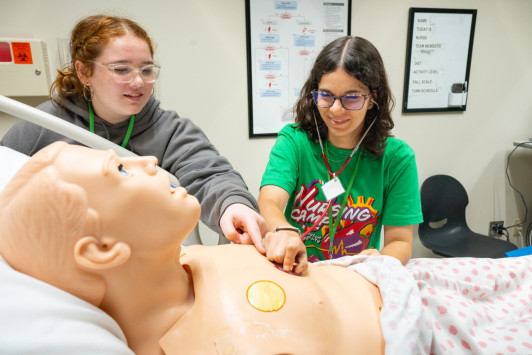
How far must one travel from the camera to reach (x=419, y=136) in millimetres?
2723

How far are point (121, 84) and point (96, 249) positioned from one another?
73 cm

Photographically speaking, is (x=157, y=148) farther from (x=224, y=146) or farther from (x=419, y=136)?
(x=419, y=136)

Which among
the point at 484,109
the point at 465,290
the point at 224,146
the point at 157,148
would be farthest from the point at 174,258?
the point at 484,109

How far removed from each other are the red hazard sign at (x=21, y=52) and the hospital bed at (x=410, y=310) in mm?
1167

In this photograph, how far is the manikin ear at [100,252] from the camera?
613mm

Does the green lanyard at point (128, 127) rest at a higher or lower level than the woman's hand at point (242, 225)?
higher

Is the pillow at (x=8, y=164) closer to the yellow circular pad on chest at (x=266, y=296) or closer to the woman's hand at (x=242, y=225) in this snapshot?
the woman's hand at (x=242, y=225)

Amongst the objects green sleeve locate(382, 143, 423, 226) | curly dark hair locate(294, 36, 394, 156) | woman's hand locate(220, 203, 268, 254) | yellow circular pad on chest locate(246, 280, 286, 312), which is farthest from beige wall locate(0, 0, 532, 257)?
yellow circular pad on chest locate(246, 280, 286, 312)

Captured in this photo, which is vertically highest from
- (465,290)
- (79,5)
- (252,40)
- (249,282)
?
(79,5)

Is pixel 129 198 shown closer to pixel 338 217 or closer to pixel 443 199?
pixel 338 217

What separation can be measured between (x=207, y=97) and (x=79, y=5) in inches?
34.2

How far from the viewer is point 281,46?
2.29 m

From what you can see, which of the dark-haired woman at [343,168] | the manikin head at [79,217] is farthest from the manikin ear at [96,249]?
the dark-haired woman at [343,168]

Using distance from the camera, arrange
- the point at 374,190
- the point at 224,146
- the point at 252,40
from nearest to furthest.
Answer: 1. the point at 374,190
2. the point at 252,40
3. the point at 224,146
